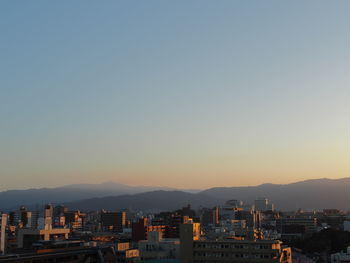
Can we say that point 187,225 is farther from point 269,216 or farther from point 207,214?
point 269,216

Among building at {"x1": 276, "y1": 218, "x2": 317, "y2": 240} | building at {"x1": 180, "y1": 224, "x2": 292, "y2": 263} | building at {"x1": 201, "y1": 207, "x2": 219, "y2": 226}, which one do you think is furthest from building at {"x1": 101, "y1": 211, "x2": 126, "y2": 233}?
building at {"x1": 180, "y1": 224, "x2": 292, "y2": 263}

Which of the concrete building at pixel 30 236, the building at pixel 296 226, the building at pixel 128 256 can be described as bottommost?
the building at pixel 296 226

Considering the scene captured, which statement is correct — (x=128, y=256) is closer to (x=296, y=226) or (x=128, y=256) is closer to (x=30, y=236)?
(x=30, y=236)

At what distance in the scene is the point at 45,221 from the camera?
90.1m

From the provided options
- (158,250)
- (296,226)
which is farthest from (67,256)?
(296,226)

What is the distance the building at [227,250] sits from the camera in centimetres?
4143

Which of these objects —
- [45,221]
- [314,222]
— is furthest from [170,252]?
[314,222]

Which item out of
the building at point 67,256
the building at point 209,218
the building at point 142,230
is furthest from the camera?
the building at point 209,218

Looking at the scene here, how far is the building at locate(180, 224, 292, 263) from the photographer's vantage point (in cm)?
4143

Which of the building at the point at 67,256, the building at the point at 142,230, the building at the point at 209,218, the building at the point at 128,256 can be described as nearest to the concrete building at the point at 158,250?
the building at the point at 128,256

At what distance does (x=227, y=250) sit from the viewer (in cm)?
4225

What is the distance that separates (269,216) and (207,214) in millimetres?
30181

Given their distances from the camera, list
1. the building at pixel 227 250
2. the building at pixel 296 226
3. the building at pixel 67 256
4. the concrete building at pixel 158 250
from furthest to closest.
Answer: the building at pixel 296 226 < the concrete building at pixel 158 250 < the building at pixel 227 250 < the building at pixel 67 256

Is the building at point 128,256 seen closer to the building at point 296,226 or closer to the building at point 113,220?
the building at point 296,226
